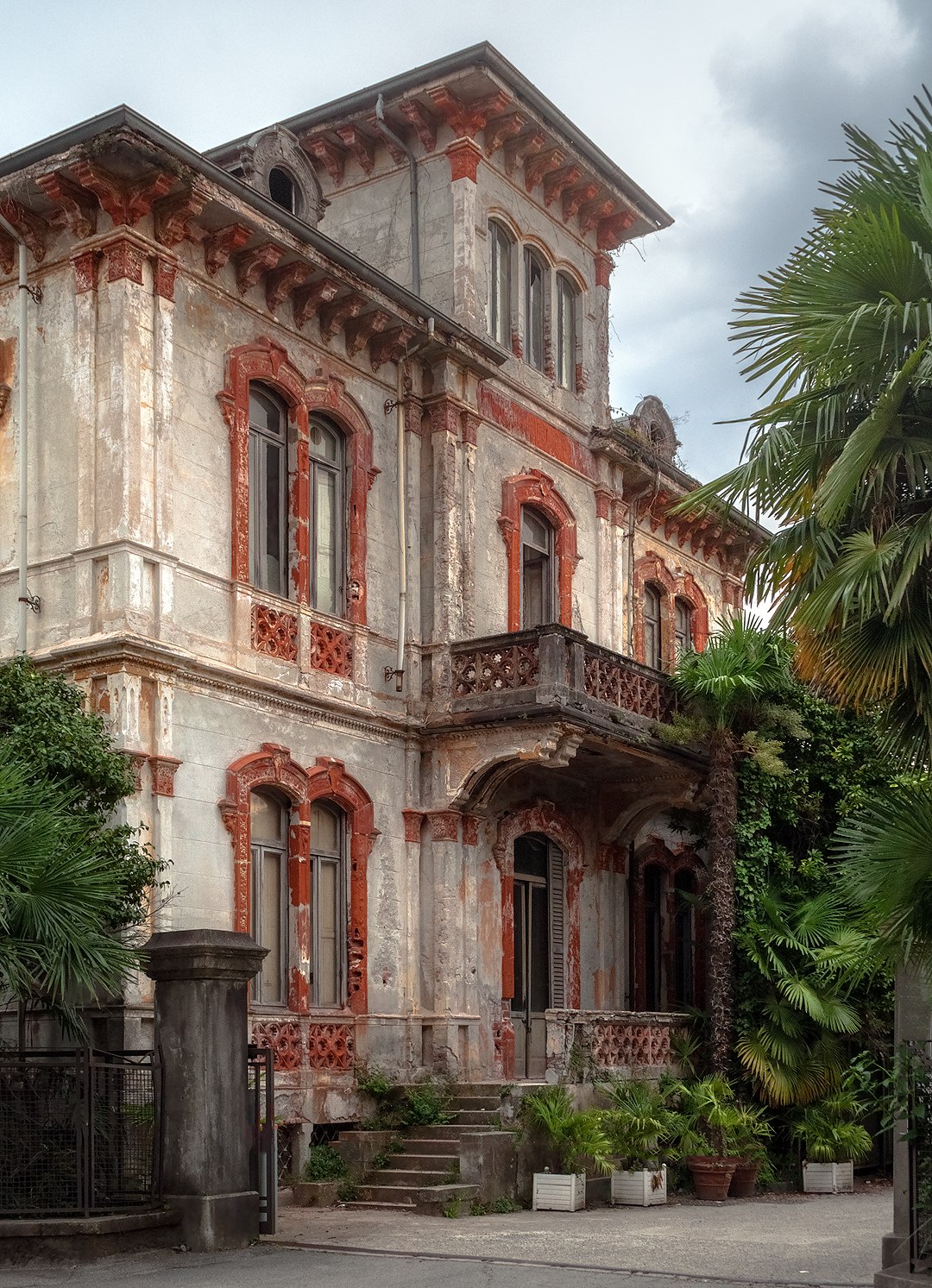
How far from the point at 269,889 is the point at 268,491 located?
4165 millimetres

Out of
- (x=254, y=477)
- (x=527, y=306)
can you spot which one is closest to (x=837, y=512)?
(x=254, y=477)

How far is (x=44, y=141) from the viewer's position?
16281mm

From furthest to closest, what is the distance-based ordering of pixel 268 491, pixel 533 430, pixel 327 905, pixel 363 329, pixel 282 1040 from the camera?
pixel 533 430 → pixel 363 329 → pixel 327 905 → pixel 268 491 → pixel 282 1040

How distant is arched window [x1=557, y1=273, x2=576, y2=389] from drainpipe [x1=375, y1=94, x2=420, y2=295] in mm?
2574

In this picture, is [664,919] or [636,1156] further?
[664,919]

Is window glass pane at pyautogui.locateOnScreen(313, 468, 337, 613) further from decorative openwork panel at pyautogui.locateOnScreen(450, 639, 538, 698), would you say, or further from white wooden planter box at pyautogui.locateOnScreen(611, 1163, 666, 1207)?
white wooden planter box at pyautogui.locateOnScreen(611, 1163, 666, 1207)

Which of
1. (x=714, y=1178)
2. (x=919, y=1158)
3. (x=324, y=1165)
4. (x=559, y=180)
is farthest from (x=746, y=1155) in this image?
(x=559, y=180)

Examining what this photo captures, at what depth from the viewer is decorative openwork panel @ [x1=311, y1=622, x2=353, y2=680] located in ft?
59.8

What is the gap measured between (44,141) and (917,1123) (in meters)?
11.8

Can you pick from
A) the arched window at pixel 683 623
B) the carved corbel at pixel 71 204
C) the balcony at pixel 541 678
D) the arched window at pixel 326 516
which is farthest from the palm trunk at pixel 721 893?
the carved corbel at pixel 71 204

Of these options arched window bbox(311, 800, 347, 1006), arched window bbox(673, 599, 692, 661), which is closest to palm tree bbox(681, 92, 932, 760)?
arched window bbox(311, 800, 347, 1006)

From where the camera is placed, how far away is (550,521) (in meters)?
22.3

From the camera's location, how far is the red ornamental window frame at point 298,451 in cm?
1741

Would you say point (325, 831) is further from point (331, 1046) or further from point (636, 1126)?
point (636, 1126)
